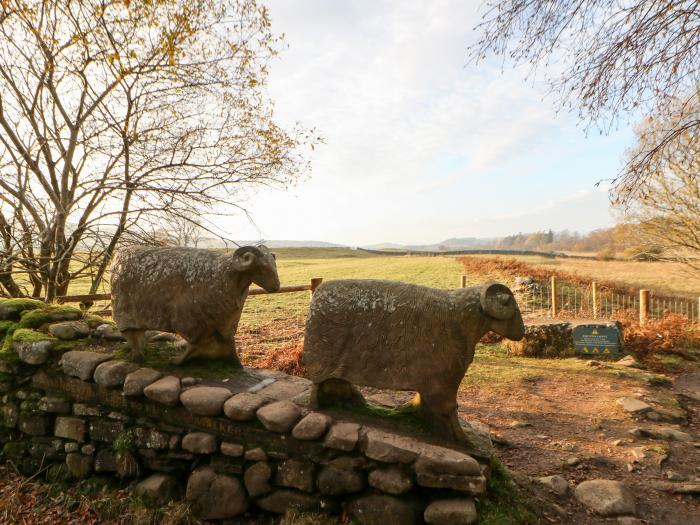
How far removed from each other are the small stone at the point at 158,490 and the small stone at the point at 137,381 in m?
0.76

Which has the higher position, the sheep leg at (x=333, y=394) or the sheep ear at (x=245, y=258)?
the sheep ear at (x=245, y=258)

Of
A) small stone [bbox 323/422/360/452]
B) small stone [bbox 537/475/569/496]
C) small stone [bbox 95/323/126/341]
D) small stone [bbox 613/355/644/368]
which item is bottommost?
small stone [bbox 613/355/644/368]

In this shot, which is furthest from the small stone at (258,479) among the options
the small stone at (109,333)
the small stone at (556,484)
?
the small stone at (109,333)

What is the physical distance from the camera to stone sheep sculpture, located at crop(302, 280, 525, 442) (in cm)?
279

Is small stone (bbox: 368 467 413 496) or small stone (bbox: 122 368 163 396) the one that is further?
small stone (bbox: 122 368 163 396)

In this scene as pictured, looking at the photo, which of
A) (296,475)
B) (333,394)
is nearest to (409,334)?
(333,394)

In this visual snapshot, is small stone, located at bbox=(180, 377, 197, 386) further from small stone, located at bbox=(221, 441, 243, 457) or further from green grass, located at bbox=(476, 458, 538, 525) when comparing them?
green grass, located at bbox=(476, 458, 538, 525)

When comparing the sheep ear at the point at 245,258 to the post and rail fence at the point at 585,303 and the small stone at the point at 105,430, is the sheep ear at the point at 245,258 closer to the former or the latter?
the small stone at the point at 105,430

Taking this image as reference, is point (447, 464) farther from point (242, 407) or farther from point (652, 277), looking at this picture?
point (652, 277)

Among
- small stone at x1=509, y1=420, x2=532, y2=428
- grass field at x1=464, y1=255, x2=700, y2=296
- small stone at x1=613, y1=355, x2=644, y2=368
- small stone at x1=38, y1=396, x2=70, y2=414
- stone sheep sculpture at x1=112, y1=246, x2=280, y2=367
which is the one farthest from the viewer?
grass field at x1=464, y1=255, x2=700, y2=296

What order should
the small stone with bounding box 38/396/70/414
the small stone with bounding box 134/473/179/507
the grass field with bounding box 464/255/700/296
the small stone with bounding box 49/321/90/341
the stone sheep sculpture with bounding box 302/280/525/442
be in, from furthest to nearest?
the grass field with bounding box 464/255/700/296, the small stone with bounding box 49/321/90/341, the small stone with bounding box 38/396/70/414, the small stone with bounding box 134/473/179/507, the stone sheep sculpture with bounding box 302/280/525/442

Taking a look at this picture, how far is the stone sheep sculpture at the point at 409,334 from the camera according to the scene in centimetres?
279

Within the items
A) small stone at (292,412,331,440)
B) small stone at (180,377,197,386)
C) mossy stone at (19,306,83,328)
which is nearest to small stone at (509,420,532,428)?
small stone at (292,412,331,440)

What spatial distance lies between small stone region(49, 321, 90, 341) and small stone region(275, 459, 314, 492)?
309 centimetres
